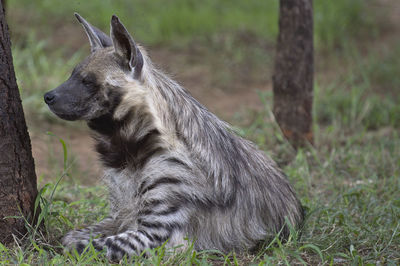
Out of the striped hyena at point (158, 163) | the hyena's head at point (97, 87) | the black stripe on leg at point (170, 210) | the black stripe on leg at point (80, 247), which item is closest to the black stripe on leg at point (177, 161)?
the striped hyena at point (158, 163)

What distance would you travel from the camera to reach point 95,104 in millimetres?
3447

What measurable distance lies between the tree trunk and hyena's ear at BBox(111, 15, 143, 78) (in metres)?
2.39

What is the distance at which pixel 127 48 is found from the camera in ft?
11.2

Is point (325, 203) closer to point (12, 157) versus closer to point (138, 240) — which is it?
point (138, 240)

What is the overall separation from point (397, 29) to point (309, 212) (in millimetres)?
6477

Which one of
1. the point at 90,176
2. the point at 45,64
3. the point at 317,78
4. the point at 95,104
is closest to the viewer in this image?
the point at 95,104

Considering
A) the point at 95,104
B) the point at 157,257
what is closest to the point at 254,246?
the point at 157,257

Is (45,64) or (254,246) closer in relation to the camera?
(254,246)

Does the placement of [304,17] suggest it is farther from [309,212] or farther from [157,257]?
[157,257]

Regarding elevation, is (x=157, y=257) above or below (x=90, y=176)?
above

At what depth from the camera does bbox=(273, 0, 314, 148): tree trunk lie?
5.42m

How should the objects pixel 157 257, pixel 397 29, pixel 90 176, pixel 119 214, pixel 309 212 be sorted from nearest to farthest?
pixel 157 257 < pixel 119 214 < pixel 309 212 < pixel 90 176 < pixel 397 29

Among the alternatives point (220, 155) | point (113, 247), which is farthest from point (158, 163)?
point (113, 247)

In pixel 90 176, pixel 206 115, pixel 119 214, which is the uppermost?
pixel 206 115
